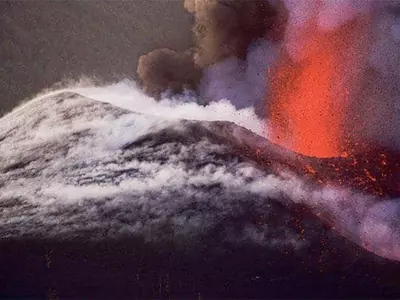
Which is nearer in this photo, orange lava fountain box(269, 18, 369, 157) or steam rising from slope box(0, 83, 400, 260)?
steam rising from slope box(0, 83, 400, 260)

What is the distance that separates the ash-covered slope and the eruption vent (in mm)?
5207

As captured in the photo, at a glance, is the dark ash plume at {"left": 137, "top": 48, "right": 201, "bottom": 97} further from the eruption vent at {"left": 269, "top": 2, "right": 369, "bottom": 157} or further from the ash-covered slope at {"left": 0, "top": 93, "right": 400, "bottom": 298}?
the ash-covered slope at {"left": 0, "top": 93, "right": 400, "bottom": 298}

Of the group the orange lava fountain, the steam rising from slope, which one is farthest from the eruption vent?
the steam rising from slope

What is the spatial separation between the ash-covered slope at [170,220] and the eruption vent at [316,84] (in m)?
5.21

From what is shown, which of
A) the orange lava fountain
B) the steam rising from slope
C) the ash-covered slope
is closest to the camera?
the ash-covered slope

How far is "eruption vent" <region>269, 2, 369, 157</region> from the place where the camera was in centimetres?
1648

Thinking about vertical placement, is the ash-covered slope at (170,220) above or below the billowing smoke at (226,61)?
below

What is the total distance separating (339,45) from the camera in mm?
18078

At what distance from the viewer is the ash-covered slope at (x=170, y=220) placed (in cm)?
834

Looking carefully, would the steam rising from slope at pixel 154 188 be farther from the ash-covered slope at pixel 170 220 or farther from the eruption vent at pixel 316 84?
the eruption vent at pixel 316 84

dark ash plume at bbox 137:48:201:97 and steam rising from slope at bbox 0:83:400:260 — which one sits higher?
dark ash plume at bbox 137:48:201:97

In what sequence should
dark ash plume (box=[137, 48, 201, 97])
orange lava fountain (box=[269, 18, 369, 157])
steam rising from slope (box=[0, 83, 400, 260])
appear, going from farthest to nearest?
dark ash plume (box=[137, 48, 201, 97]) < orange lava fountain (box=[269, 18, 369, 157]) < steam rising from slope (box=[0, 83, 400, 260])

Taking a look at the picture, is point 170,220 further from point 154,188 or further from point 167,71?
point 167,71

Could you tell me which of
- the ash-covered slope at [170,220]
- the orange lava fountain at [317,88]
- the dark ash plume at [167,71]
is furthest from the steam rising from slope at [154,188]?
the dark ash plume at [167,71]
